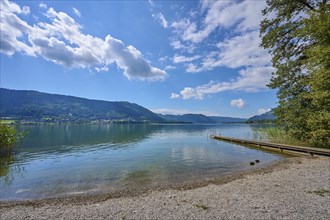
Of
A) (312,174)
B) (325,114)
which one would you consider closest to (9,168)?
(312,174)

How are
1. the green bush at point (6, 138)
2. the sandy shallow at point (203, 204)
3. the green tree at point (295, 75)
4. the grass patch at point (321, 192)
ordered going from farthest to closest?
the green bush at point (6, 138) < the green tree at point (295, 75) < the grass patch at point (321, 192) < the sandy shallow at point (203, 204)

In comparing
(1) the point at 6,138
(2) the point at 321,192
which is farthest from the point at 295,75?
(1) the point at 6,138

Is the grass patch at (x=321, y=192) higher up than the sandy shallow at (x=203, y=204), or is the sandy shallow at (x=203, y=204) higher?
the grass patch at (x=321, y=192)

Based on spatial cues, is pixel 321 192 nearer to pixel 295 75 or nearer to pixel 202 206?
pixel 202 206

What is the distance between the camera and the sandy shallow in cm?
652

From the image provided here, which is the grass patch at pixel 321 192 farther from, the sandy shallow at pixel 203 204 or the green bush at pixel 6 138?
the green bush at pixel 6 138

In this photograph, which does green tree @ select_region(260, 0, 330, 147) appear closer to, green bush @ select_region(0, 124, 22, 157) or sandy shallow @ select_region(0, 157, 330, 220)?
sandy shallow @ select_region(0, 157, 330, 220)

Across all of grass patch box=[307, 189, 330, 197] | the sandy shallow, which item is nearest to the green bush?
the sandy shallow

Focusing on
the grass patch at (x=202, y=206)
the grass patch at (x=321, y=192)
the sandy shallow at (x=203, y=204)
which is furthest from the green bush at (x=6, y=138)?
the grass patch at (x=321, y=192)

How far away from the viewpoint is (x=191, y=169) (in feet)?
54.4

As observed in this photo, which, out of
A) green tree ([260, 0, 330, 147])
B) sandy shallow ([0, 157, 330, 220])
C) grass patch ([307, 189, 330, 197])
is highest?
green tree ([260, 0, 330, 147])

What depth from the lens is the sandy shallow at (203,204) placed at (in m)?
6.52

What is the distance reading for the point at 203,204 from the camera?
755 centimetres

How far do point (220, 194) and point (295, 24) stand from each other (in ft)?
63.2
